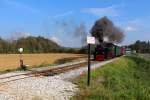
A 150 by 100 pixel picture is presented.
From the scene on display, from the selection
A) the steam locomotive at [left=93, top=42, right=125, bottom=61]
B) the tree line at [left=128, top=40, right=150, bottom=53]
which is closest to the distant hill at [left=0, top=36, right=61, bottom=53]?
the tree line at [left=128, top=40, right=150, bottom=53]

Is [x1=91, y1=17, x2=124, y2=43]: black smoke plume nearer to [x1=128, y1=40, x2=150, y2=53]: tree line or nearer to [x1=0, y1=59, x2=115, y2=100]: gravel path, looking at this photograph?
[x1=128, y1=40, x2=150, y2=53]: tree line

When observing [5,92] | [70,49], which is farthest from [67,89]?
[70,49]

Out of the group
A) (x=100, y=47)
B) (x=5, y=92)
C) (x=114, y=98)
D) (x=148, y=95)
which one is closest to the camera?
(x=5, y=92)

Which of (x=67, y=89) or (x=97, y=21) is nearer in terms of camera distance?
(x=67, y=89)

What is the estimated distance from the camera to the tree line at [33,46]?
124562 mm

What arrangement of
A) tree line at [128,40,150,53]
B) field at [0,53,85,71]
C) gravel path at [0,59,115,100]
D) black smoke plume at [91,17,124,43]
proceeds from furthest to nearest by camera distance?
tree line at [128,40,150,53]
black smoke plume at [91,17,124,43]
field at [0,53,85,71]
gravel path at [0,59,115,100]

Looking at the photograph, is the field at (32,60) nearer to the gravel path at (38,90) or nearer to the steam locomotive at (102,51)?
the steam locomotive at (102,51)

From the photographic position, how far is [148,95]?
58.3 feet

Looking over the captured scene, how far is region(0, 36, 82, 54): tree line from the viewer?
124562 mm

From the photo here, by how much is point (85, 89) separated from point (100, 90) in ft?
2.43

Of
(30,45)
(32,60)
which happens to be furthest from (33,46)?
(32,60)

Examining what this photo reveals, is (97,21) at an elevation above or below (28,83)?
above

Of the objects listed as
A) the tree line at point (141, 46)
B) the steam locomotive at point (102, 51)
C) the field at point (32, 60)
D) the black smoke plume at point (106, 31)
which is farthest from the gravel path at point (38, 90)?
the tree line at point (141, 46)

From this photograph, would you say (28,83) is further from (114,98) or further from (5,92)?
(114,98)
